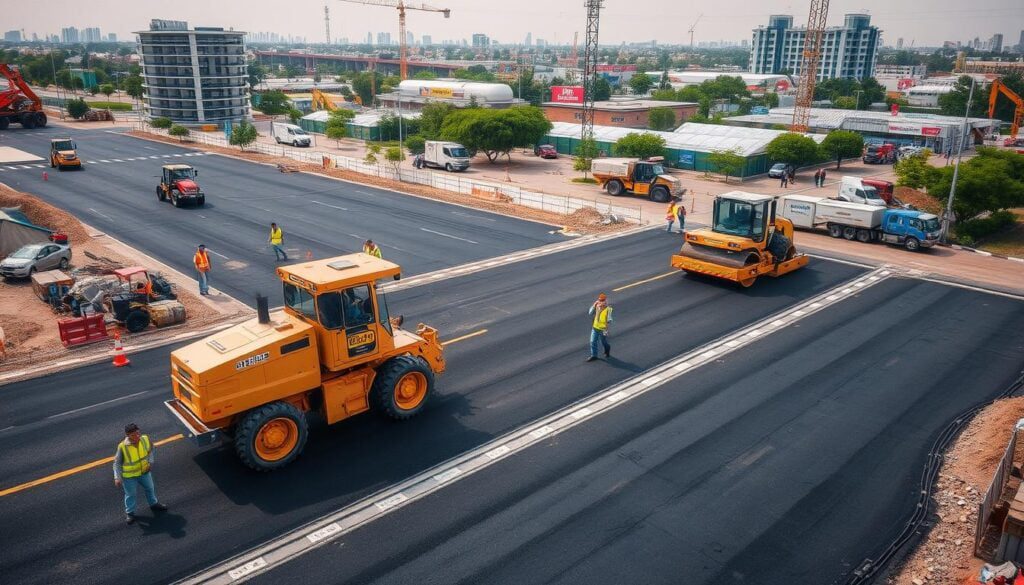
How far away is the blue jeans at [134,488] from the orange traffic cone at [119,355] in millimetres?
7374

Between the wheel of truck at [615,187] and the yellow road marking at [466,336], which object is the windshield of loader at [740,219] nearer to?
the yellow road marking at [466,336]

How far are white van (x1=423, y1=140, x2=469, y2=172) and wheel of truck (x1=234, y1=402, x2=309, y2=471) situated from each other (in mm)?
43795

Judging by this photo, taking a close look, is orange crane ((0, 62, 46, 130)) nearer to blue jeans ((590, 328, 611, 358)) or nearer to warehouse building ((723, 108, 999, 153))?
blue jeans ((590, 328, 611, 358))

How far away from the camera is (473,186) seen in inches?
1815

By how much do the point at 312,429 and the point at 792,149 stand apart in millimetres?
48315

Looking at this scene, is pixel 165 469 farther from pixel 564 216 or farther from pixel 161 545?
pixel 564 216

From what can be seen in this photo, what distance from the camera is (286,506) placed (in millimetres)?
11641

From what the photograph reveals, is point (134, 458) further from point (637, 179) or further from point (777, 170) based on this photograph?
point (777, 170)

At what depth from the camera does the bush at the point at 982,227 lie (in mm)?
35409

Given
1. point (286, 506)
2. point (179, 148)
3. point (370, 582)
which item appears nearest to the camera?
point (370, 582)

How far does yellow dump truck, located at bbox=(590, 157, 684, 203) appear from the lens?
42.8m

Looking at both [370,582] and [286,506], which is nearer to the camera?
[370,582]

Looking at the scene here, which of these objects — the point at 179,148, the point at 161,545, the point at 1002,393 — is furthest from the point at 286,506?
the point at 179,148

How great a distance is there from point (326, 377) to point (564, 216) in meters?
25.3
